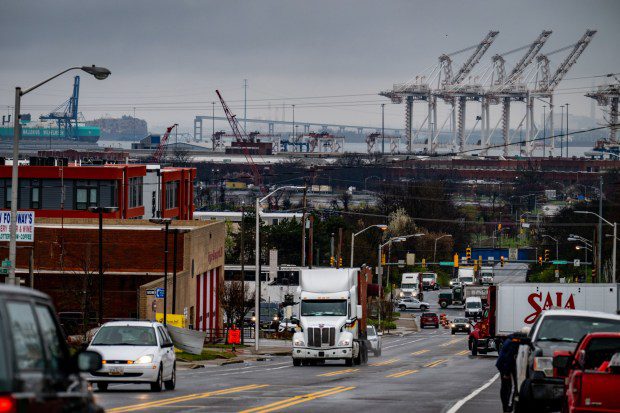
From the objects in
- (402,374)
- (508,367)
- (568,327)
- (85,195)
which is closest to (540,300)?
(402,374)

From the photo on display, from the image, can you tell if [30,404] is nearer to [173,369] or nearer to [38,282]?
[173,369]

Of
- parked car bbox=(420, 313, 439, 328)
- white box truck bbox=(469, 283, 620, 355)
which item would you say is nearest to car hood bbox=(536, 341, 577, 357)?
white box truck bbox=(469, 283, 620, 355)

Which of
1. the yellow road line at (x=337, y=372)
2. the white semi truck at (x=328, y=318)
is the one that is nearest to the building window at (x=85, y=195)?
the white semi truck at (x=328, y=318)

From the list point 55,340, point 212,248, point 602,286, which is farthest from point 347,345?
point 212,248

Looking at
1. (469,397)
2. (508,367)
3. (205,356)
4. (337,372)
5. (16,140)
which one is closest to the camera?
(508,367)

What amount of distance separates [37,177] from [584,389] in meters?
98.1

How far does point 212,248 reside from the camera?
92.3 metres

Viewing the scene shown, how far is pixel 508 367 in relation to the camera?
79.2ft

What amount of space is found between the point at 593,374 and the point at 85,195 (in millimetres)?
97168

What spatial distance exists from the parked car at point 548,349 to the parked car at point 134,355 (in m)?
8.92

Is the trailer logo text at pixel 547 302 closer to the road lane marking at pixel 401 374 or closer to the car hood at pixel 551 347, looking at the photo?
the road lane marking at pixel 401 374

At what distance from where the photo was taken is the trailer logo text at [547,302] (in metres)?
47.2

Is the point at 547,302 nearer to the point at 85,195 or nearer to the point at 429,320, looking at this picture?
the point at 429,320

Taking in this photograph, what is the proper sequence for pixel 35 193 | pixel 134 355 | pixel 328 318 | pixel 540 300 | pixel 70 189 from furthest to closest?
pixel 35 193 → pixel 70 189 → pixel 540 300 → pixel 328 318 → pixel 134 355
